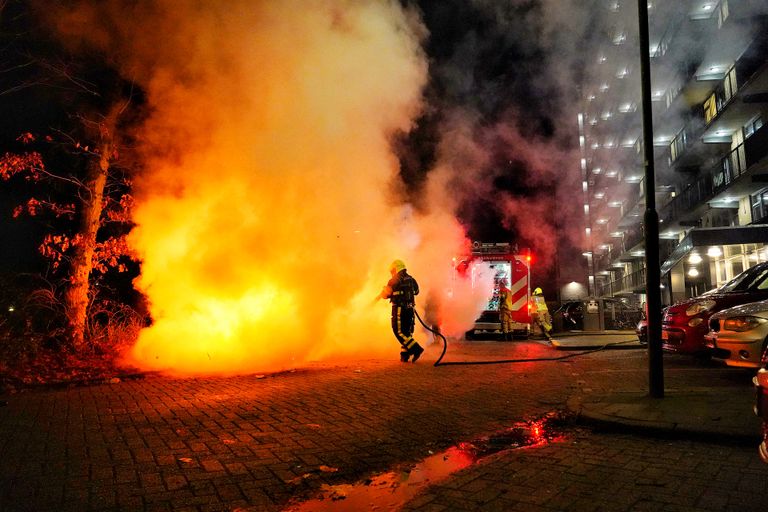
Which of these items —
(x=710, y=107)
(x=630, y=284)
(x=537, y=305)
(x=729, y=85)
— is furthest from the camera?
(x=630, y=284)

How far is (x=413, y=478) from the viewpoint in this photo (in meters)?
3.59

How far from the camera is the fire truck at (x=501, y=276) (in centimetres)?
1553

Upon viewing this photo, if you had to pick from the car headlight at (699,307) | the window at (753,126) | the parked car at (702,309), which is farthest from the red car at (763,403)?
the window at (753,126)

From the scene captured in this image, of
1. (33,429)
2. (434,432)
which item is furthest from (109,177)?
(434,432)

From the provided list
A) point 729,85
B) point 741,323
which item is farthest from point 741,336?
point 729,85

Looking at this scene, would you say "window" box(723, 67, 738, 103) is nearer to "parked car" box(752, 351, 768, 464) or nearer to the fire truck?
the fire truck

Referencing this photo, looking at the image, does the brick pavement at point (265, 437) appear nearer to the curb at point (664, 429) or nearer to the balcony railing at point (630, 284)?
the curb at point (664, 429)

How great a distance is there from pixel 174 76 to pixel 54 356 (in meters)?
5.69

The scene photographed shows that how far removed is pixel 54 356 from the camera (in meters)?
9.74

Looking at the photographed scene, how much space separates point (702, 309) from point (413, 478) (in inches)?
261

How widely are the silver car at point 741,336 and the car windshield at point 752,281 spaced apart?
1.82 meters

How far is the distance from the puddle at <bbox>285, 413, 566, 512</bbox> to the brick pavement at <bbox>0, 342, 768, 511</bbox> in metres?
0.13

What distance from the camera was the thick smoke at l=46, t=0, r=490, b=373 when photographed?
8555 mm

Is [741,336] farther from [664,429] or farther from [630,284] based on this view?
[630,284]
